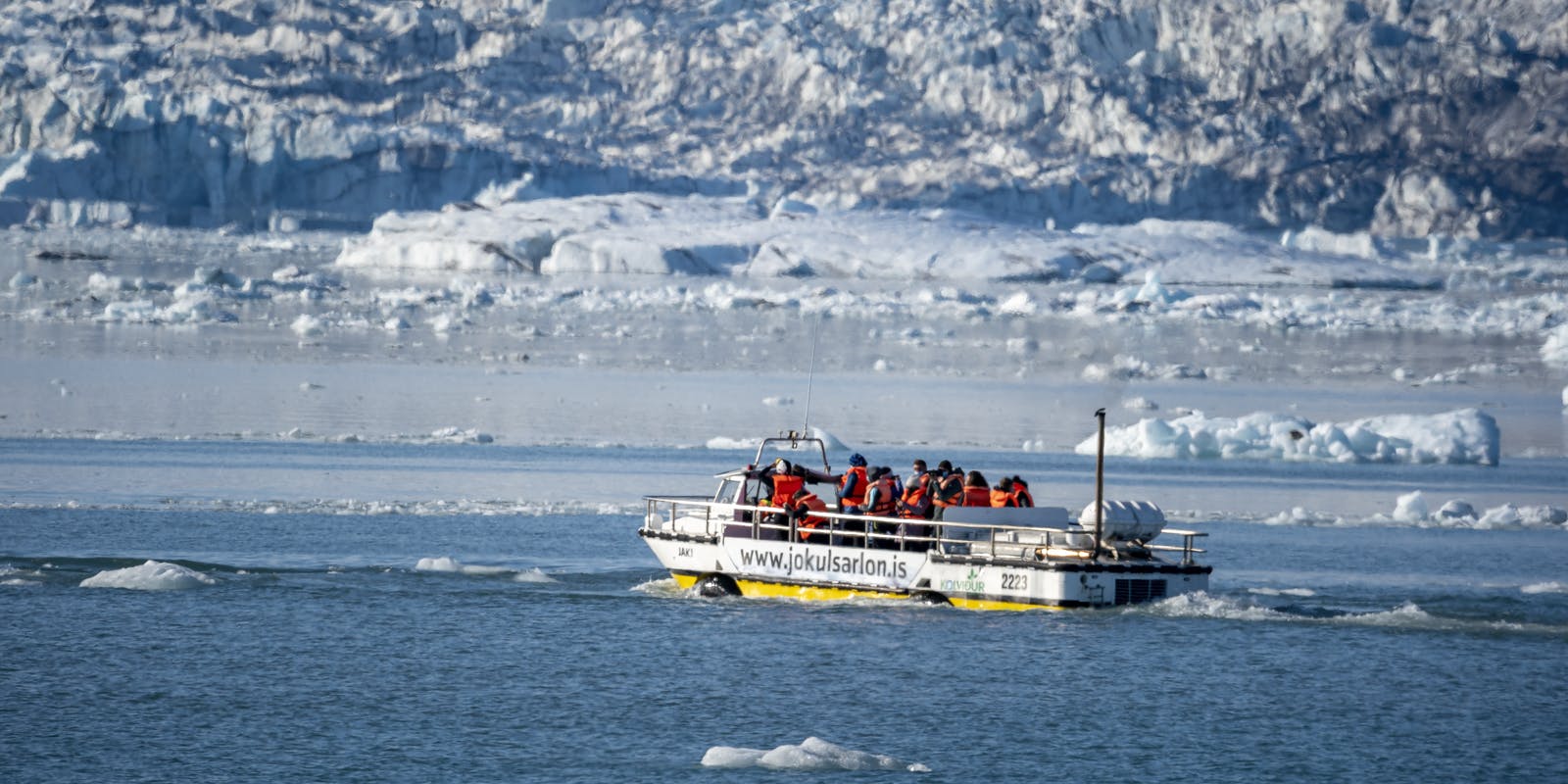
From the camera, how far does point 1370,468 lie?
33438 millimetres

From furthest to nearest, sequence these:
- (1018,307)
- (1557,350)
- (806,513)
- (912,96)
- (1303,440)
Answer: (912,96), (1018,307), (1557,350), (1303,440), (806,513)

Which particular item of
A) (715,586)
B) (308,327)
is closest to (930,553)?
(715,586)

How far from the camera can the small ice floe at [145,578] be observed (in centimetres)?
2008

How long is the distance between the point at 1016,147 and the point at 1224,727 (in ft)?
350

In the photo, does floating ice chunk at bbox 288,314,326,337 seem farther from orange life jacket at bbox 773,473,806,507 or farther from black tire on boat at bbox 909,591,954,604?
black tire on boat at bbox 909,591,954,604

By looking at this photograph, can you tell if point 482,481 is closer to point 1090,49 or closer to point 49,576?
point 49,576

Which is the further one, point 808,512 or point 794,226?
point 794,226

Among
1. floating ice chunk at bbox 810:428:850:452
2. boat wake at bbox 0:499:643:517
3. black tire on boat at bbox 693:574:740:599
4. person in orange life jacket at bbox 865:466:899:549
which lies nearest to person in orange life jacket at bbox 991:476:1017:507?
person in orange life jacket at bbox 865:466:899:549

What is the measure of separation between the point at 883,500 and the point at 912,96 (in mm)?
106416

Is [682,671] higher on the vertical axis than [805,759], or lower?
higher

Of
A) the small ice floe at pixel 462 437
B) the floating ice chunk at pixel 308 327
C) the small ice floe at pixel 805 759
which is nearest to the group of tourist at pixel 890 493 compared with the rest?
the small ice floe at pixel 805 759

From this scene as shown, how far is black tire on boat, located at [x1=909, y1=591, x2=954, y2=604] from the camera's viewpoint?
20.2m

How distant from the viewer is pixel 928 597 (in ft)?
66.3

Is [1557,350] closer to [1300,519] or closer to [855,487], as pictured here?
[1300,519]
